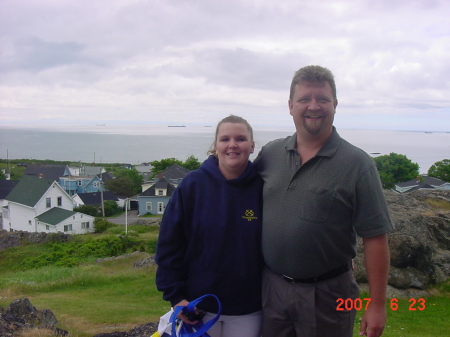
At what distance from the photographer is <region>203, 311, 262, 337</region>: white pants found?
11.2 ft

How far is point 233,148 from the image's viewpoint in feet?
11.1

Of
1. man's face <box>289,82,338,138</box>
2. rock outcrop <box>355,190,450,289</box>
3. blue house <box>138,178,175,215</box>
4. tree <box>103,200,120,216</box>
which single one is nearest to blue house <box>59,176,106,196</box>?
tree <box>103,200,120,216</box>

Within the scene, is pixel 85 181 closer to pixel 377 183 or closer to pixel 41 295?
pixel 41 295

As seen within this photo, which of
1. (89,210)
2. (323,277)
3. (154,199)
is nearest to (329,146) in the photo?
(323,277)

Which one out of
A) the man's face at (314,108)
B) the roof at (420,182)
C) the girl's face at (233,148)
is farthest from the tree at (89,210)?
the man's face at (314,108)

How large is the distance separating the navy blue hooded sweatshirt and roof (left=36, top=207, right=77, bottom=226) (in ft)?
120

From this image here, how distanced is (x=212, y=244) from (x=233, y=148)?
806 mm

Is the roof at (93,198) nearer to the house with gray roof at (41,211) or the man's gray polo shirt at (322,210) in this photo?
the house with gray roof at (41,211)

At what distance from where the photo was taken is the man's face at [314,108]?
3.24 meters

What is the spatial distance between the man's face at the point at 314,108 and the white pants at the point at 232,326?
1.65 m

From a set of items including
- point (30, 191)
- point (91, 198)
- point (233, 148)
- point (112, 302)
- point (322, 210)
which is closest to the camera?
point (322, 210)

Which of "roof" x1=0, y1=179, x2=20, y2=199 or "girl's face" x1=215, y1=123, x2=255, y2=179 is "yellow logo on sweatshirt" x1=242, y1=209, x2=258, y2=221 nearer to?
"girl's face" x1=215, y1=123, x2=255, y2=179

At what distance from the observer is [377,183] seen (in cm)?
308

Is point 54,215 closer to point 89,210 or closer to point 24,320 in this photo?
point 89,210
